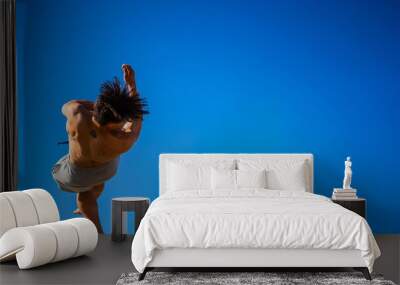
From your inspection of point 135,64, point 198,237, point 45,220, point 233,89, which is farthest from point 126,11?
point 198,237

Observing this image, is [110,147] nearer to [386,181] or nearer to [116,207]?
[116,207]

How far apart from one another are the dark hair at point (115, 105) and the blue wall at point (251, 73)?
5685 mm

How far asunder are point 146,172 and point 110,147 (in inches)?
226

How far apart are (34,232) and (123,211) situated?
1.54 m

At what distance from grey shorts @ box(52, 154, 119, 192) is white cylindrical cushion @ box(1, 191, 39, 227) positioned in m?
3.92

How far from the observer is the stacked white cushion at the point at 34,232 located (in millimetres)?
4109

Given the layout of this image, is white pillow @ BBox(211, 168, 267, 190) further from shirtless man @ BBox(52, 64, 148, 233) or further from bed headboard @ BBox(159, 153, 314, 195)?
shirtless man @ BBox(52, 64, 148, 233)

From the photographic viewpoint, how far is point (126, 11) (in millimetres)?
6168

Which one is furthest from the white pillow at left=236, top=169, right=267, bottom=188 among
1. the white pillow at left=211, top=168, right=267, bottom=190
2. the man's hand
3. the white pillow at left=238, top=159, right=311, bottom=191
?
the man's hand

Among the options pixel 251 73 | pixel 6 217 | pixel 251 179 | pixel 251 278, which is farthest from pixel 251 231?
pixel 251 73

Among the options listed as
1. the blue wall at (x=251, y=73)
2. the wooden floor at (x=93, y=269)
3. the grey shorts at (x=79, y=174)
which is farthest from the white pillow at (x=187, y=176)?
the grey shorts at (x=79, y=174)

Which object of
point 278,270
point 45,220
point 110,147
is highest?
point 110,147

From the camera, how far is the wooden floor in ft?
12.8

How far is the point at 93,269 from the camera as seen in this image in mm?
4293
